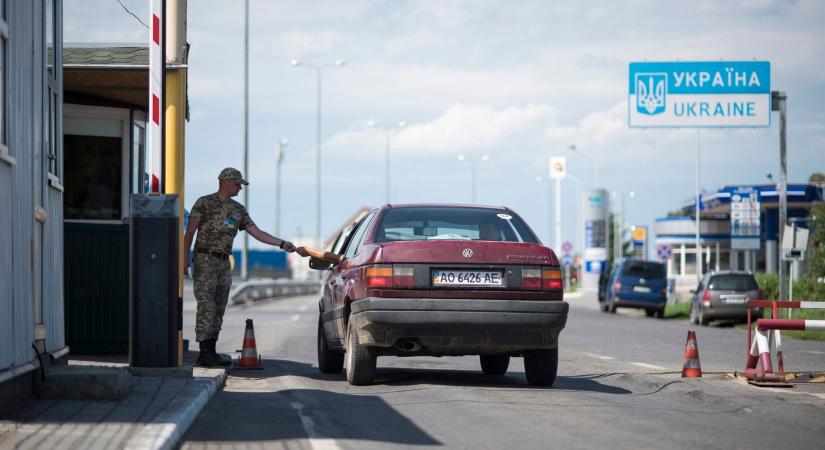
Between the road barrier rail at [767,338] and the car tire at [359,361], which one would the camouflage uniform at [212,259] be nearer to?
the car tire at [359,361]

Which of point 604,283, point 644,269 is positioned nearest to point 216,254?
point 644,269

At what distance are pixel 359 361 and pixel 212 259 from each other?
6.48 ft

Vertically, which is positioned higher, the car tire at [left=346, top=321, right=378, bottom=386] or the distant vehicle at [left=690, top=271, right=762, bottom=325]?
the car tire at [left=346, top=321, right=378, bottom=386]

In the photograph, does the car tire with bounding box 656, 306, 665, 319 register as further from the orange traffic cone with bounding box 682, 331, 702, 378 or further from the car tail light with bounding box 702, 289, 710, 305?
the orange traffic cone with bounding box 682, 331, 702, 378

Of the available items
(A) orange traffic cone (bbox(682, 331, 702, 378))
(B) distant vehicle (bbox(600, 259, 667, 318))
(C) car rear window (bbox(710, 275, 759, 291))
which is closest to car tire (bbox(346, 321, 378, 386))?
(A) orange traffic cone (bbox(682, 331, 702, 378))

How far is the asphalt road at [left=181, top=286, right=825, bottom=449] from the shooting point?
7.41 metres

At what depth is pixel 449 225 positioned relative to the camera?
11.3m

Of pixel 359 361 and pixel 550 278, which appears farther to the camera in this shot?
pixel 359 361

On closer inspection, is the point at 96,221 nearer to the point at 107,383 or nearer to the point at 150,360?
the point at 150,360

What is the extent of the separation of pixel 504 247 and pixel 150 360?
3.09 meters

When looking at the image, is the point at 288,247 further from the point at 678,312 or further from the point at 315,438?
the point at 678,312

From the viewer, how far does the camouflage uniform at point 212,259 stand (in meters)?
11.6

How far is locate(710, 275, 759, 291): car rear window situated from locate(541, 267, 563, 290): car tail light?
23011 mm

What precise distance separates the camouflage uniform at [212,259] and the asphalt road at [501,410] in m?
0.66
